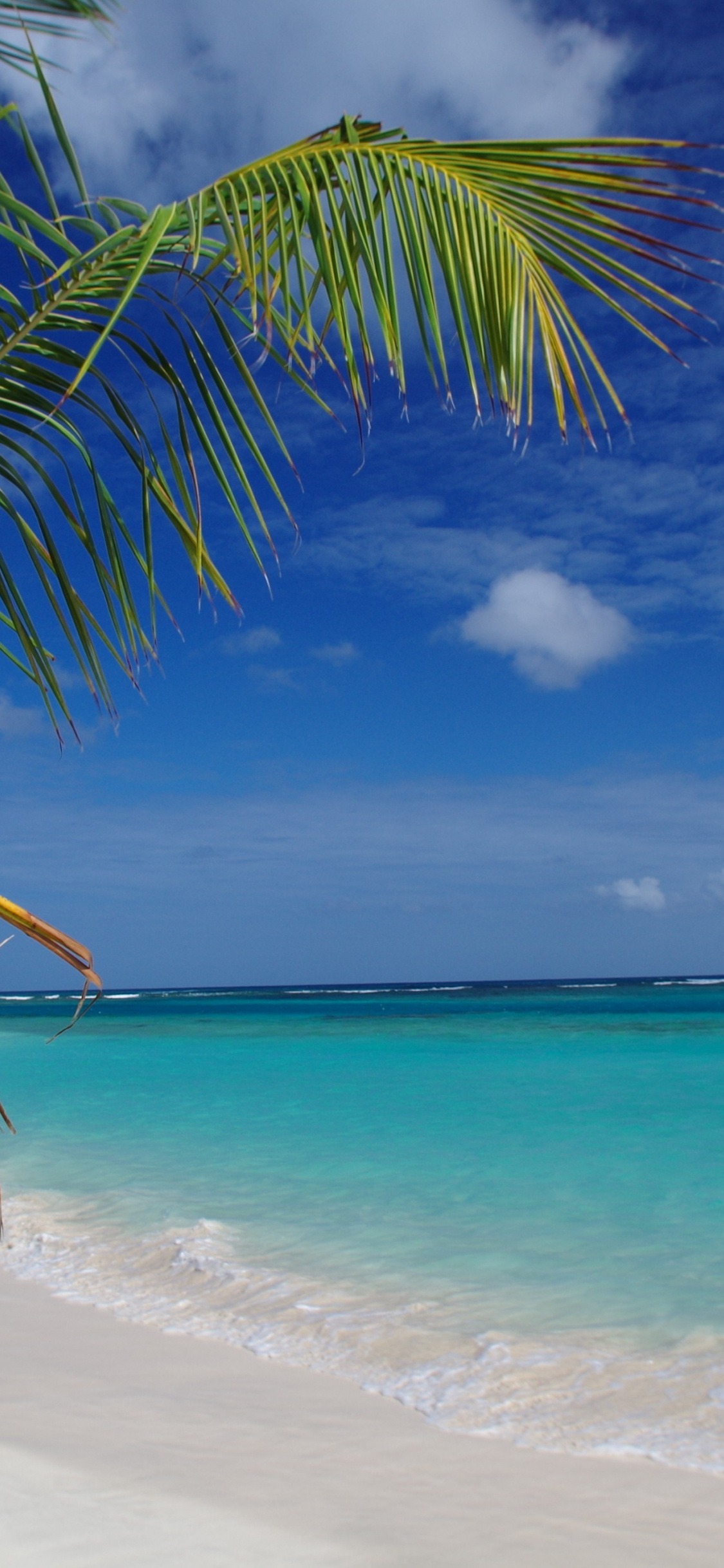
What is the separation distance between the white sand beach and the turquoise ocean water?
8.8 inches

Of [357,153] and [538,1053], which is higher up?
[357,153]

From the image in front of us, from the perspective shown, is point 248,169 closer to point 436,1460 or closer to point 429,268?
point 429,268

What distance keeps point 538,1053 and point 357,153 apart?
1548 centimetres

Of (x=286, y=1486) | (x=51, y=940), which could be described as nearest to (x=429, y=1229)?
(x=286, y=1486)

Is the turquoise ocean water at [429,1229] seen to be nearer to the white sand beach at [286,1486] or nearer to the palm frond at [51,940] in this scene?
the white sand beach at [286,1486]

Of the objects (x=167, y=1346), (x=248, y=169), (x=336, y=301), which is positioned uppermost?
(x=248, y=169)

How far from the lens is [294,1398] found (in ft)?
10.5

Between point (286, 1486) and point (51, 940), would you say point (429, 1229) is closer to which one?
point (286, 1486)

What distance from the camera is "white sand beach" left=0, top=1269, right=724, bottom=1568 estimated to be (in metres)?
2.18

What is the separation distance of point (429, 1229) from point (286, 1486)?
2.78 m

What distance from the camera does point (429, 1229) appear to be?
17.1 ft

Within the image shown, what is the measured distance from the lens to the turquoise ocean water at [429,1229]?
3.36 m

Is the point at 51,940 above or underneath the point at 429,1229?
above

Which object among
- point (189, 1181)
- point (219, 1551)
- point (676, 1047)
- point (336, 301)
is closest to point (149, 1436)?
point (219, 1551)
